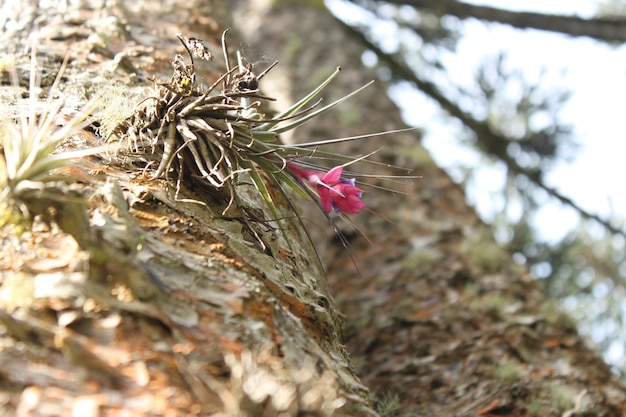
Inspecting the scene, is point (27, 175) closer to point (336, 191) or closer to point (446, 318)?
point (336, 191)

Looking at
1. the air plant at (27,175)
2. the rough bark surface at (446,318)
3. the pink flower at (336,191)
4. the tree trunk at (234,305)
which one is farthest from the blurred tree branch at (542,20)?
the air plant at (27,175)

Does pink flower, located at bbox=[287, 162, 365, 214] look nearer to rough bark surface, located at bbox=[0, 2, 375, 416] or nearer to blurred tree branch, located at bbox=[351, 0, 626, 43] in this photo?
rough bark surface, located at bbox=[0, 2, 375, 416]

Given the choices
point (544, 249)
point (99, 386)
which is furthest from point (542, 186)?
point (99, 386)

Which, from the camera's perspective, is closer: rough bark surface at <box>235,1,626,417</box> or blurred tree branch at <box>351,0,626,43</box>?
rough bark surface at <box>235,1,626,417</box>

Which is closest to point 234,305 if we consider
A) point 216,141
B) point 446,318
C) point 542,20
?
point 216,141

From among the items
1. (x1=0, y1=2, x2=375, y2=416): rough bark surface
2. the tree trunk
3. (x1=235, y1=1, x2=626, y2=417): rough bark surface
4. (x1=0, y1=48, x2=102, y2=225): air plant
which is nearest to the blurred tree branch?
(x1=235, y1=1, x2=626, y2=417): rough bark surface

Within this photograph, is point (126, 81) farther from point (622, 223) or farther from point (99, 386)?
point (622, 223)
